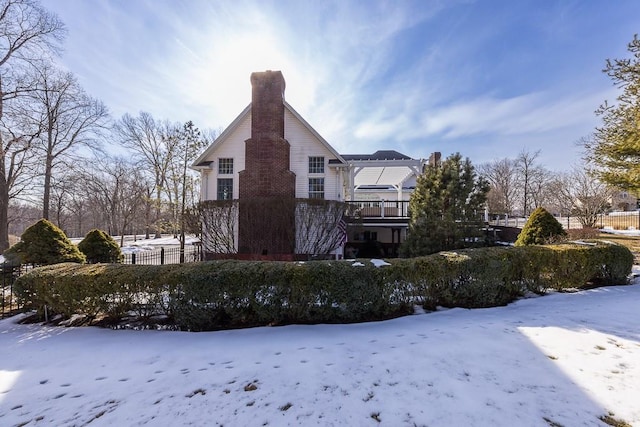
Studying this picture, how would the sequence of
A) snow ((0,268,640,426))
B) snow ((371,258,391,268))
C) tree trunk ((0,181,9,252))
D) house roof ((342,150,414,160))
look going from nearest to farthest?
snow ((0,268,640,426))
snow ((371,258,391,268))
tree trunk ((0,181,9,252))
house roof ((342,150,414,160))

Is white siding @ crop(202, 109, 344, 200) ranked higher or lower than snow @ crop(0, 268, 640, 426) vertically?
higher

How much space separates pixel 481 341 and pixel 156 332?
514 cm

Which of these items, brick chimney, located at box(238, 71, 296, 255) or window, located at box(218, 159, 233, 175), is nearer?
brick chimney, located at box(238, 71, 296, 255)

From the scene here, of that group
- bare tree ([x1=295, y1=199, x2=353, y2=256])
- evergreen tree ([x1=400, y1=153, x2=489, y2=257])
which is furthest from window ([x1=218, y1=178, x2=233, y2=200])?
evergreen tree ([x1=400, y1=153, x2=489, y2=257])

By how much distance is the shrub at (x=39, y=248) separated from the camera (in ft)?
27.3

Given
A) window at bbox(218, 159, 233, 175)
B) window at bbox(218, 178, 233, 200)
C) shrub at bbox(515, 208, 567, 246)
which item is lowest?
shrub at bbox(515, 208, 567, 246)

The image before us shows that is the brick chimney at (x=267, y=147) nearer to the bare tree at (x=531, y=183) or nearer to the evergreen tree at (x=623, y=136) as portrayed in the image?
the evergreen tree at (x=623, y=136)

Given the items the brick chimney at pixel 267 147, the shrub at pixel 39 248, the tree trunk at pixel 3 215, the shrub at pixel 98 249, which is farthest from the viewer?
the tree trunk at pixel 3 215

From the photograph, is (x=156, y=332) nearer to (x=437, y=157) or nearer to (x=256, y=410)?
(x=256, y=410)

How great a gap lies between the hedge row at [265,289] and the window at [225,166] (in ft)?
28.0

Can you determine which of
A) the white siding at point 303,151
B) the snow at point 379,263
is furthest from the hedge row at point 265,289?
the white siding at point 303,151

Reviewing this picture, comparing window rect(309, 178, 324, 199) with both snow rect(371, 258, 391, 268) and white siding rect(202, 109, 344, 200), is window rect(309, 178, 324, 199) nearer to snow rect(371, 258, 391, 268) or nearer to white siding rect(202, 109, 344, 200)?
white siding rect(202, 109, 344, 200)

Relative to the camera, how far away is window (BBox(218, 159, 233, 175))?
13.7 meters

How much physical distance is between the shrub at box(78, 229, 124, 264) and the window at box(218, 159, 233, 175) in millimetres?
5415
